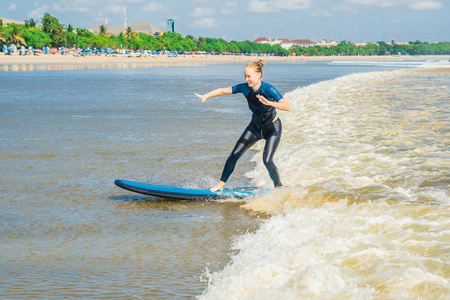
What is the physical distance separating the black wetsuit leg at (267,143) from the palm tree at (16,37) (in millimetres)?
133435

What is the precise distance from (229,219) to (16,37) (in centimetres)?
13485

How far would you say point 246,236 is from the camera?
274 inches

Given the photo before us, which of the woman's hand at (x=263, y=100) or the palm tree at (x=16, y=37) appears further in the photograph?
the palm tree at (x=16, y=37)

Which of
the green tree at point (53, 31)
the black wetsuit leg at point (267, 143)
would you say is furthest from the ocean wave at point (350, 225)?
the green tree at point (53, 31)

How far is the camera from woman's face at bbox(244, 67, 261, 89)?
796 cm

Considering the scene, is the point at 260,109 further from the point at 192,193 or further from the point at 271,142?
the point at 192,193

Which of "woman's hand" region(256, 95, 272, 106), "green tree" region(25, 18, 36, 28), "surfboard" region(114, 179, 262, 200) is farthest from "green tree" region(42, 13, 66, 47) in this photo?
"woman's hand" region(256, 95, 272, 106)

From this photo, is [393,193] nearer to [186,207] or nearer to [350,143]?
[186,207]

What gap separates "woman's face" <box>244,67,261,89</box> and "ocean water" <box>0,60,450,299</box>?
6.26ft

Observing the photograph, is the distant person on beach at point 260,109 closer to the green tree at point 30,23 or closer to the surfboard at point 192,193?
the surfboard at point 192,193

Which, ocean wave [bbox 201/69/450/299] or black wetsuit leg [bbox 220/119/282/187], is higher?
black wetsuit leg [bbox 220/119/282/187]

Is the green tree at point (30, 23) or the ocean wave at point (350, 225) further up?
the green tree at point (30, 23)

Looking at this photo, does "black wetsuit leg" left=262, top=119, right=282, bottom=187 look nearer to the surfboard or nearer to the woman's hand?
the surfboard

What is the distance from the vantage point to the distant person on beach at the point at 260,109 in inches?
315
